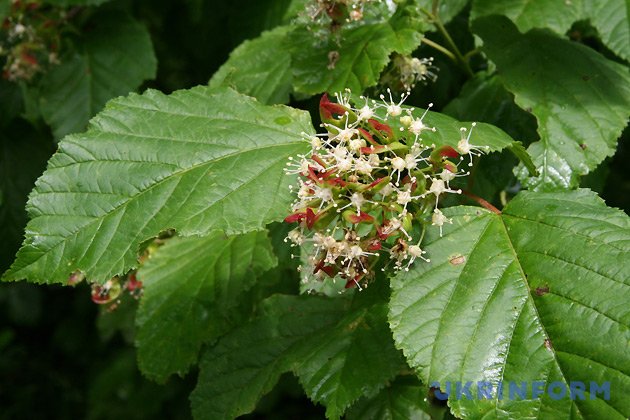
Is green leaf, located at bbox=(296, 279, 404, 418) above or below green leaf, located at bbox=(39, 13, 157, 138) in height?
below

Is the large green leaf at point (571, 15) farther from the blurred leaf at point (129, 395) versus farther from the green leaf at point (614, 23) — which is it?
the blurred leaf at point (129, 395)

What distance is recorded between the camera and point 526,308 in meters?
1.73

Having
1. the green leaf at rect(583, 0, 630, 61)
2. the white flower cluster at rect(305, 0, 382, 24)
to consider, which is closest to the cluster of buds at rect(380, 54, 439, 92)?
the white flower cluster at rect(305, 0, 382, 24)

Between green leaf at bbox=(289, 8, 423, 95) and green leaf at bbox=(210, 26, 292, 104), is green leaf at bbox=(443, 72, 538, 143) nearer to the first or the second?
green leaf at bbox=(289, 8, 423, 95)

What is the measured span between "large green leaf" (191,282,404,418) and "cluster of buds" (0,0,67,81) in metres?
1.68

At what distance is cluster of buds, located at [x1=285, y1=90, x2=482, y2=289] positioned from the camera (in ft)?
5.66

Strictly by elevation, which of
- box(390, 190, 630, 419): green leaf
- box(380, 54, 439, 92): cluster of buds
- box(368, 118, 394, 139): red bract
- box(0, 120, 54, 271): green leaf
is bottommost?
box(0, 120, 54, 271): green leaf

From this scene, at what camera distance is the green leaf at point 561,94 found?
7.39 feet

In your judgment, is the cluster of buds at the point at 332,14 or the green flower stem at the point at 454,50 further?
the green flower stem at the point at 454,50

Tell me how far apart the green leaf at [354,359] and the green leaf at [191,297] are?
1.49 feet

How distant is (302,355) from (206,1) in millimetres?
2353

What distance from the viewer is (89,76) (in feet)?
11.2

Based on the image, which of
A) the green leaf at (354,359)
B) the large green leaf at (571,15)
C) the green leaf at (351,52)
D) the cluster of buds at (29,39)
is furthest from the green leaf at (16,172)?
the large green leaf at (571,15)

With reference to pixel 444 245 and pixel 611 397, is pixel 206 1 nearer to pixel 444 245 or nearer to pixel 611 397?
pixel 444 245
